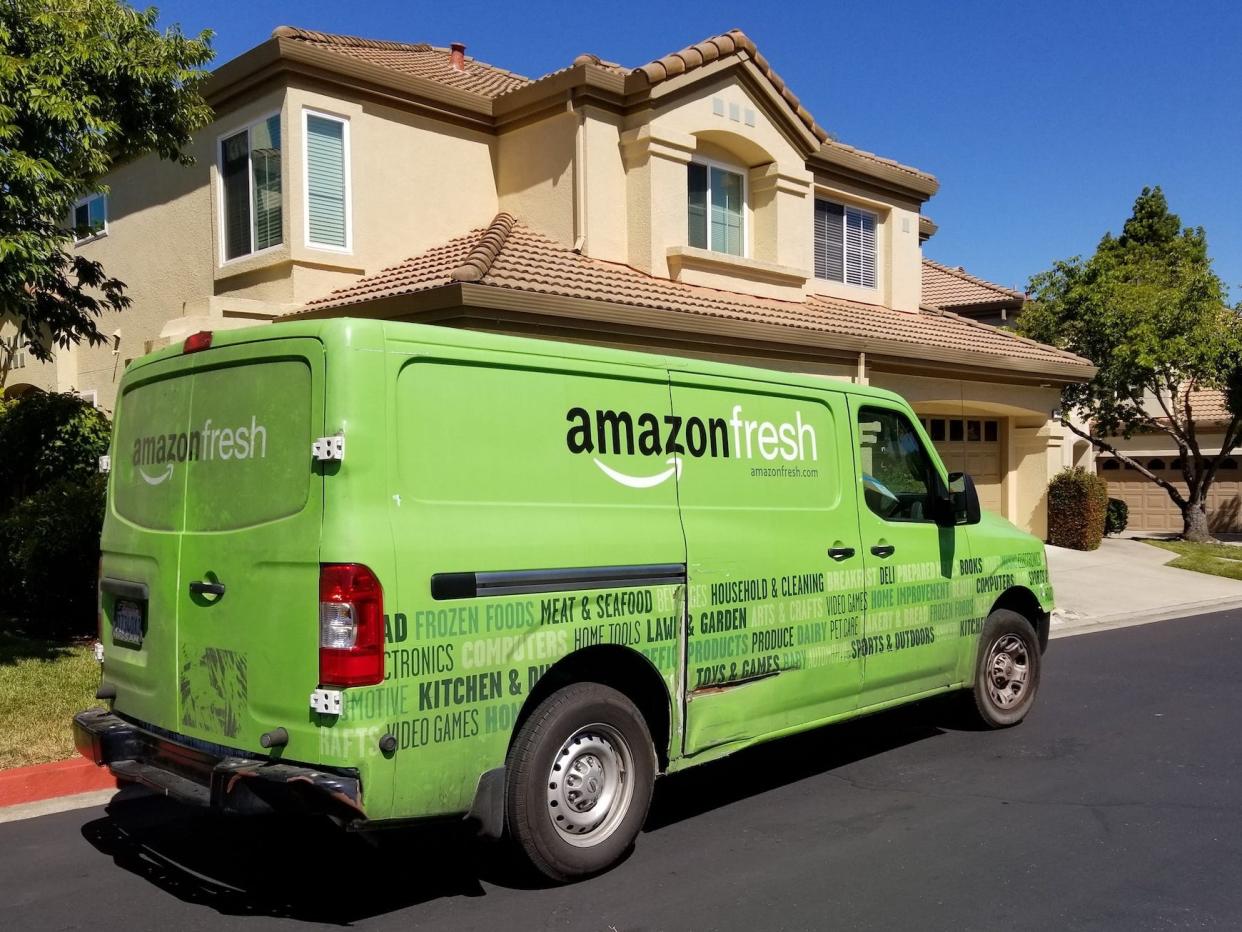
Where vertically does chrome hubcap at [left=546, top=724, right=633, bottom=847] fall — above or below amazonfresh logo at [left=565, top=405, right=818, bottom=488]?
below

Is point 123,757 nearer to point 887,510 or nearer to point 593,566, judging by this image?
point 593,566

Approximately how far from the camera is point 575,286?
12.1 metres

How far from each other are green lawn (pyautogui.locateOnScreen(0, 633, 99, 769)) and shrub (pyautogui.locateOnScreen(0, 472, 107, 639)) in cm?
36

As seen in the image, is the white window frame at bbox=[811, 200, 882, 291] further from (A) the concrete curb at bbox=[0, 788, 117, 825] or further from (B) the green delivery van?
(A) the concrete curb at bbox=[0, 788, 117, 825]

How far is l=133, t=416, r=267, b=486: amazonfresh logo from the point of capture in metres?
4.41

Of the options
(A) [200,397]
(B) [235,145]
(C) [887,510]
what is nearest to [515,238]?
(B) [235,145]

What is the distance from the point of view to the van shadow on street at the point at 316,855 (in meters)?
4.59

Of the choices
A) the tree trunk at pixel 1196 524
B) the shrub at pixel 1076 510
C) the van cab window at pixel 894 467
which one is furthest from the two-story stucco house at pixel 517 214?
the tree trunk at pixel 1196 524

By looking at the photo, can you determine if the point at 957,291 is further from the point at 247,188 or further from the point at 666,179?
the point at 247,188

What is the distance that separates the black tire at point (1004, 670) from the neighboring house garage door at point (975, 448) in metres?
11.3

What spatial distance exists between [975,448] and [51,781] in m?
16.6

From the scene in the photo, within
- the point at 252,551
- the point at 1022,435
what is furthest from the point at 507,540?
the point at 1022,435

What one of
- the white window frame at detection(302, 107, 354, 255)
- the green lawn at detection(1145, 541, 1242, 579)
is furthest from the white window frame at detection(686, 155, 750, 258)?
the green lawn at detection(1145, 541, 1242, 579)

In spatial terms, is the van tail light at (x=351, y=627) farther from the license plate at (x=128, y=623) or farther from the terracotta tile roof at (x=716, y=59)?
the terracotta tile roof at (x=716, y=59)
